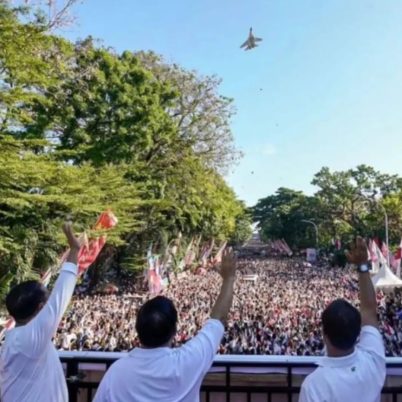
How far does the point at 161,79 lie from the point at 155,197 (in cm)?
664

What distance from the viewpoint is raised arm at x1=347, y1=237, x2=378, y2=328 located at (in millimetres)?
2176

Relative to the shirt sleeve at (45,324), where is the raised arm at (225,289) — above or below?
above

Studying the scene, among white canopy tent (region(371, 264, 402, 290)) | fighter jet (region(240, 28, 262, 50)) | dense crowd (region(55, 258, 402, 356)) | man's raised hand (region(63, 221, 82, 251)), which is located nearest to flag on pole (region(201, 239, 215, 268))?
dense crowd (region(55, 258, 402, 356))

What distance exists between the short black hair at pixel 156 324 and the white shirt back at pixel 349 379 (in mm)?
591

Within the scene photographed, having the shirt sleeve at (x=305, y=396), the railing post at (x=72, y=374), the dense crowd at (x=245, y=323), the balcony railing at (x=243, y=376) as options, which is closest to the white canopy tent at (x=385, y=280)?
the dense crowd at (x=245, y=323)

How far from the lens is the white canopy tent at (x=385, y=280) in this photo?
2325 centimetres

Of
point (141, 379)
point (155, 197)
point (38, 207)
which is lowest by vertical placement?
point (141, 379)

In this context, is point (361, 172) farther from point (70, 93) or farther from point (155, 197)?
point (70, 93)

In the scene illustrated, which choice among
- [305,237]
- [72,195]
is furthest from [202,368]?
[305,237]

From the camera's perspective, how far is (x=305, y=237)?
3071 inches

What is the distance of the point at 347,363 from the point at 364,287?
474 millimetres

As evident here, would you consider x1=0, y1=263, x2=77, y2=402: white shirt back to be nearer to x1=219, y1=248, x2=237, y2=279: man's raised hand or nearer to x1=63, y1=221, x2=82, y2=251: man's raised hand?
x1=63, y1=221, x2=82, y2=251: man's raised hand

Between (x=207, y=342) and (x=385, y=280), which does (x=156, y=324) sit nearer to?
(x=207, y=342)

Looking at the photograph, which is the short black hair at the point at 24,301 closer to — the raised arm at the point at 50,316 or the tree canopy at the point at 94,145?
the raised arm at the point at 50,316
